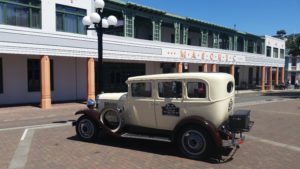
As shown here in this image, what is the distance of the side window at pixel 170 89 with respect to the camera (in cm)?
686

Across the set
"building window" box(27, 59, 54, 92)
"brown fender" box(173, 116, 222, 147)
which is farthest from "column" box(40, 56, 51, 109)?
"brown fender" box(173, 116, 222, 147)

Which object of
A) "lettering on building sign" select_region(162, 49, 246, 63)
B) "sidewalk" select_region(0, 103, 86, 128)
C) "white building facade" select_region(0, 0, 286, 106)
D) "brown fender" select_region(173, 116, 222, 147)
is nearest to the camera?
"brown fender" select_region(173, 116, 222, 147)

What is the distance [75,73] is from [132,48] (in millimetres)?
4780

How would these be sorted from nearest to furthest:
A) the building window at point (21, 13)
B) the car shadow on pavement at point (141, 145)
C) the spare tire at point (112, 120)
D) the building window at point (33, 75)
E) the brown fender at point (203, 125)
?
the brown fender at point (203, 125) → the car shadow on pavement at point (141, 145) → the spare tire at point (112, 120) → the building window at point (21, 13) → the building window at point (33, 75)

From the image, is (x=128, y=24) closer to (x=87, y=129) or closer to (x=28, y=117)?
(x=28, y=117)

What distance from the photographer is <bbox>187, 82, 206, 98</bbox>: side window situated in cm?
656

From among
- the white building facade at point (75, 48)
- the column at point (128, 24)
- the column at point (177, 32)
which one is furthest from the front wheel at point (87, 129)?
the column at point (177, 32)

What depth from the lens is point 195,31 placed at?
→ 105 ft

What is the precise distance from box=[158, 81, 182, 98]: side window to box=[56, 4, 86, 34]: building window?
42.7 ft

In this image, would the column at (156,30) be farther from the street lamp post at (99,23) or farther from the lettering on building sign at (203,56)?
the street lamp post at (99,23)

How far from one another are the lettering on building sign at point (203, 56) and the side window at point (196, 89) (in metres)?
18.7

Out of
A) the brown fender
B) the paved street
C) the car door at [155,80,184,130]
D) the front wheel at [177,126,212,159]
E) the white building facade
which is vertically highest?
the white building facade

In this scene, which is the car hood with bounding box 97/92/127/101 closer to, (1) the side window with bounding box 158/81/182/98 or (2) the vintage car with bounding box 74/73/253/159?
(2) the vintage car with bounding box 74/73/253/159

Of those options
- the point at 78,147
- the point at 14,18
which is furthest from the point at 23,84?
the point at 78,147
